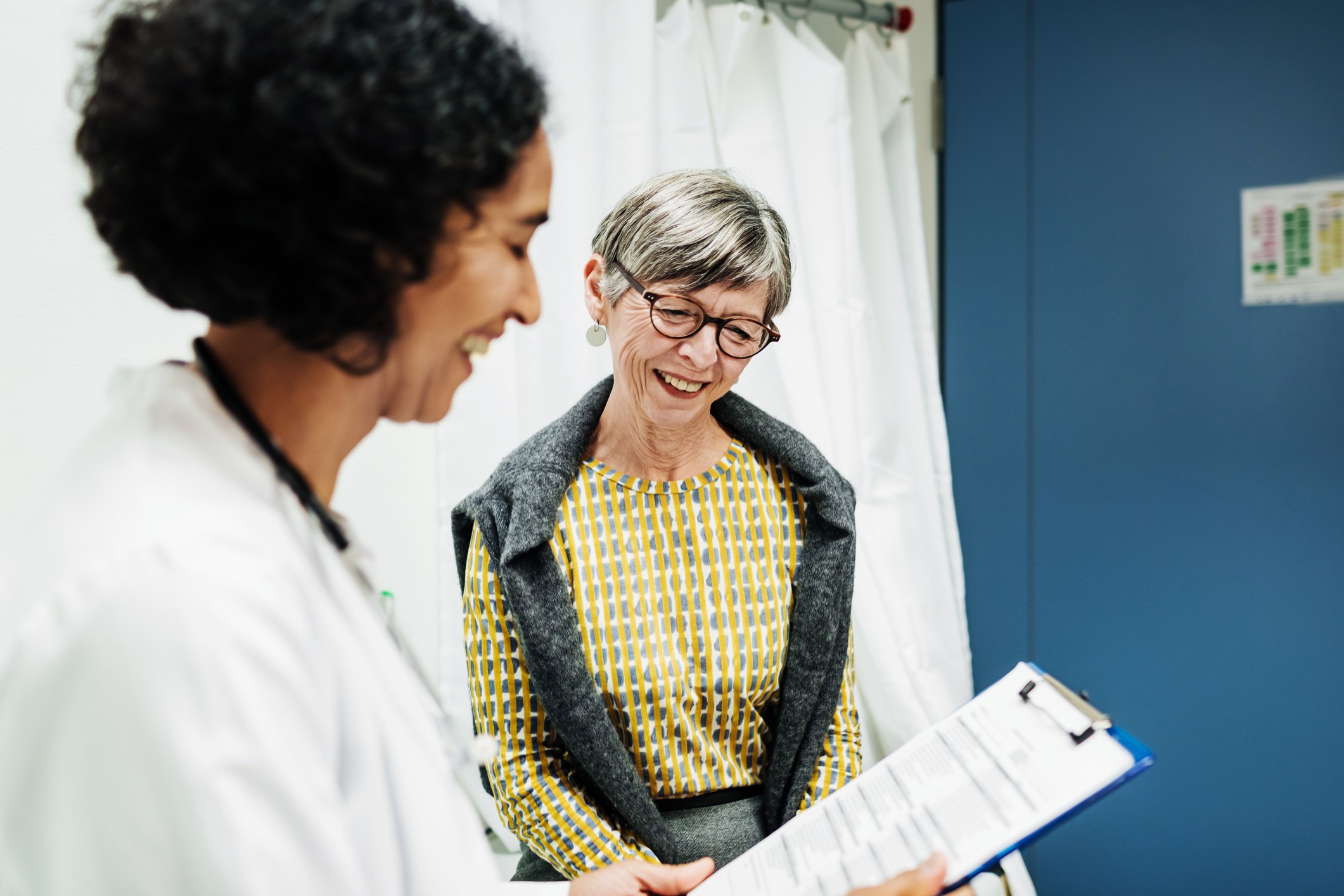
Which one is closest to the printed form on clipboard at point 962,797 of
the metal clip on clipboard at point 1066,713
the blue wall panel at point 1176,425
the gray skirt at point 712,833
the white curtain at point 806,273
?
the metal clip on clipboard at point 1066,713

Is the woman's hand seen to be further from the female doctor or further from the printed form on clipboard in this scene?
the female doctor

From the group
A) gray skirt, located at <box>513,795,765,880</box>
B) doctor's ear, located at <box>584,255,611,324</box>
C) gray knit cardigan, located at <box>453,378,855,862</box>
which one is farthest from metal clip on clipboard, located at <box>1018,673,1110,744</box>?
doctor's ear, located at <box>584,255,611,324</box>

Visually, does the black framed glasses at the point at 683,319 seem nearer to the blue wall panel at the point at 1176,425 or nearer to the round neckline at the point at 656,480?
the round neckline at the point at 656,480

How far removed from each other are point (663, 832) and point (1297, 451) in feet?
4.97

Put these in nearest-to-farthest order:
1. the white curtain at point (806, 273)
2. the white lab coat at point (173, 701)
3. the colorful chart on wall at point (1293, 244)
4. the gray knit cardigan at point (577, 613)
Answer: the white lab coat at point (173, 701) < the gray knit cardigan at point (577, 613) < the white curtain at point (806, 273) < the colorful chart on wall at point (1293, 244)

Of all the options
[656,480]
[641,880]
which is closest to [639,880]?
[641,880]

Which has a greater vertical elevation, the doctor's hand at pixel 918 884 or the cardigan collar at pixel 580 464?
the cardigan collar at pixel 580 464

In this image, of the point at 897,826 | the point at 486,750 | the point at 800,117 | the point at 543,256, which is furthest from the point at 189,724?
the point at 800,117

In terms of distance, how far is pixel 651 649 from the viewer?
3.58 feet

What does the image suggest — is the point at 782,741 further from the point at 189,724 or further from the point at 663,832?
the point at 189,724

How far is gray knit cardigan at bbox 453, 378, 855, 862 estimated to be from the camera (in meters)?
1.02

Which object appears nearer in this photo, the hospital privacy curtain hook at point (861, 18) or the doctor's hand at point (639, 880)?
the doctor's hand at point (639, 880)

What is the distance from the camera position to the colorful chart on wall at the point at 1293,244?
68.4 inches

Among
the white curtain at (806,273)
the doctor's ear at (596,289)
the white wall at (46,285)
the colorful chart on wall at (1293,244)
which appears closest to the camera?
the white wall at (46,285)
